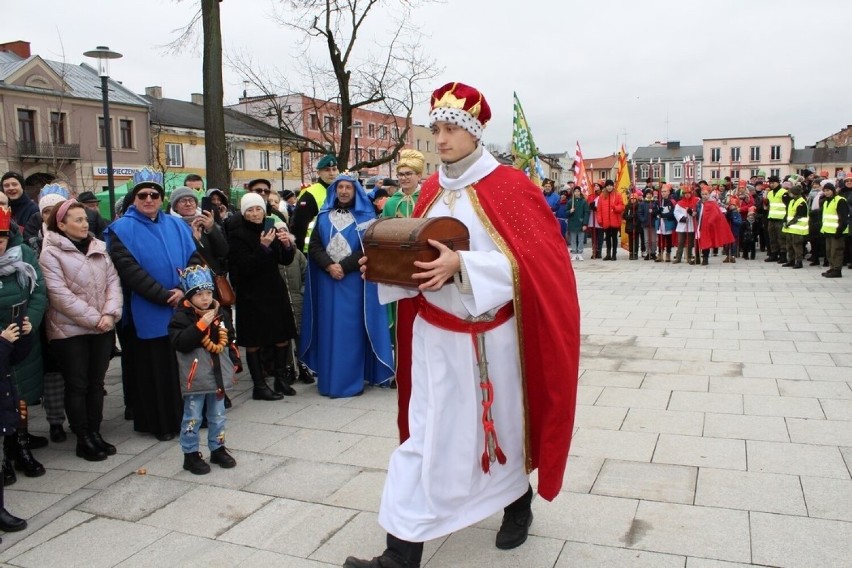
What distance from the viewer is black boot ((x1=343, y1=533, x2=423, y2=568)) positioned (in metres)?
3.15

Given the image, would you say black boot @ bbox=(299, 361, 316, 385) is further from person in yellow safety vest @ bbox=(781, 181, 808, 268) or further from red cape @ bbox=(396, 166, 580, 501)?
person in yellow safety vest @ bbox=(781, 181, 808, 268)

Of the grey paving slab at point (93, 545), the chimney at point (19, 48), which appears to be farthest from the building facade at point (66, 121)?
the grey paving slab at point (93, 545)

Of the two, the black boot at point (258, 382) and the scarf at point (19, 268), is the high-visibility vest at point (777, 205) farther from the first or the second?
the scarf at point (19, 268)

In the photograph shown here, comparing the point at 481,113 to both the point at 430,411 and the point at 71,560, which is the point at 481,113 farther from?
the point at 71,560

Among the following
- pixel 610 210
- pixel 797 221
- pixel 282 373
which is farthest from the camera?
pixel 610 210

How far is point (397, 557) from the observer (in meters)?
3.16

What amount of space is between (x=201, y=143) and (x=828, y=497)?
2043 inches

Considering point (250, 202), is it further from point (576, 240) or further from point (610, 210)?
point (576, 240)

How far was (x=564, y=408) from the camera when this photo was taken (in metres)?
3.24

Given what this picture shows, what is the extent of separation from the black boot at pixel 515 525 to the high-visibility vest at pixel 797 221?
1368cm

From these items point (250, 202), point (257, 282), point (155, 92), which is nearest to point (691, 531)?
point (257, 282)

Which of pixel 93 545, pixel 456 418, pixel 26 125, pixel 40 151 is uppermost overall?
pixel 26 125

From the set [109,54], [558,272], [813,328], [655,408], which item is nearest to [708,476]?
[655,408]

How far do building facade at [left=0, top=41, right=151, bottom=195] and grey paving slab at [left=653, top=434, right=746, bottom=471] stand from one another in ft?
113
